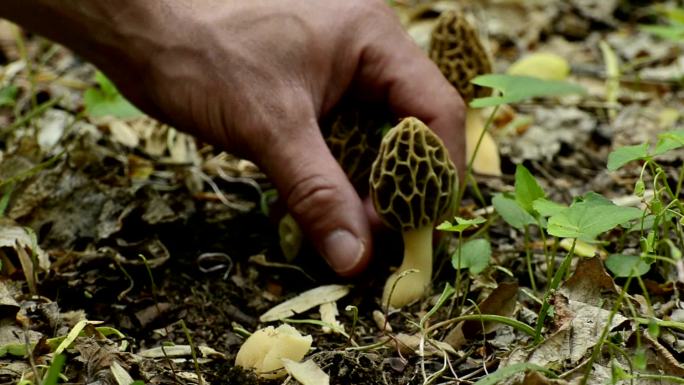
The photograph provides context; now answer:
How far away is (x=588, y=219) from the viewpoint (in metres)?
1.62

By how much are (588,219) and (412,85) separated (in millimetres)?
753

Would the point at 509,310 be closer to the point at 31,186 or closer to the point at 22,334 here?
the point at 22,334

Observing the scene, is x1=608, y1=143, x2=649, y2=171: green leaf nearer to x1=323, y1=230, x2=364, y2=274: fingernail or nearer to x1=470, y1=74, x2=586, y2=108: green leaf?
x1=470, y1=74, x2=586, y2=108: green leaf

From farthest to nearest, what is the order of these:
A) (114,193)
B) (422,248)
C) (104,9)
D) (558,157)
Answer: (558,157)
(114,193)
(104,9)
(422,248)

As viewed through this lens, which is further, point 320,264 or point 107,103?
point 107,103

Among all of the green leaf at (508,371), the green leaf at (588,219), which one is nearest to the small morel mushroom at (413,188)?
the green leaf at (588,219)

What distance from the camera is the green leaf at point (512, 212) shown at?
1971mm

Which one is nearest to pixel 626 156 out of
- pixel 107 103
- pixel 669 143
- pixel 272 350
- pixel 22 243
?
pixel 669 143

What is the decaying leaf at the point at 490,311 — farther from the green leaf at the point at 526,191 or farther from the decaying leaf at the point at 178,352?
the decaying leaf at the point at 178,352

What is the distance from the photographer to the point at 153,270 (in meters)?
2.15

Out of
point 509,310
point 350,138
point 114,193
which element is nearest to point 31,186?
point 114,193

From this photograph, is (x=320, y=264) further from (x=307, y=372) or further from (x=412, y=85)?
(x=307, y=372)

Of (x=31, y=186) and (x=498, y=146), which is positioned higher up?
(x=31, y=186)

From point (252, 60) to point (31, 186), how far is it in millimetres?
736
